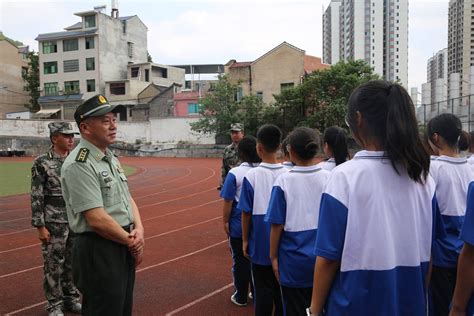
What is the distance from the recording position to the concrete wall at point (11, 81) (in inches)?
1965

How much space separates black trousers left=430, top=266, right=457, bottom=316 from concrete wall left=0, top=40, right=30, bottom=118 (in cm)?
5439

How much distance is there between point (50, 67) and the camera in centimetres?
4953

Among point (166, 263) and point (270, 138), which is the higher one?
point (270, 138)

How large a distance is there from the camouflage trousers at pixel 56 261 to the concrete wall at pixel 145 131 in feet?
111

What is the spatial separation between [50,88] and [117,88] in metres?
8.70

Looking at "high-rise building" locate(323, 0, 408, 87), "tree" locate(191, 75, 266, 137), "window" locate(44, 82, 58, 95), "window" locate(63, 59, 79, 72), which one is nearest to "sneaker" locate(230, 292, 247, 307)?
"tree" locate(191, 75, 266, 137)

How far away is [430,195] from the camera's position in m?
1.83

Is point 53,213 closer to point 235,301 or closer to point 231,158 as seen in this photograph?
point 235,301

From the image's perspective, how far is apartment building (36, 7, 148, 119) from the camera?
4722 centimetres

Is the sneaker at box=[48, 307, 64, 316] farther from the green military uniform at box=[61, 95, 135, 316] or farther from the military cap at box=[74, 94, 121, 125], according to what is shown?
the military cap at box=[74, 94, 121, 125]

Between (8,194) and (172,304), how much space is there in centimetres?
1123

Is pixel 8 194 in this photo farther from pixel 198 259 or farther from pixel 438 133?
pixel 438 133

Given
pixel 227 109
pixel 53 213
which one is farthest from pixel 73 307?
pixel 227 109

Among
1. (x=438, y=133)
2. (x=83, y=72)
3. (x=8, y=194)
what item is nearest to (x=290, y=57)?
(x=83, y=72)
